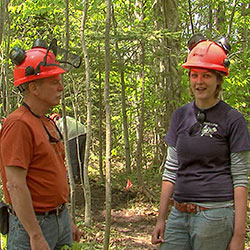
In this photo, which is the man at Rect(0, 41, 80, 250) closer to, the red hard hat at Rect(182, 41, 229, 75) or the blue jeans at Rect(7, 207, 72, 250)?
the blue jeans at Rect(7, 207, 72, 250)

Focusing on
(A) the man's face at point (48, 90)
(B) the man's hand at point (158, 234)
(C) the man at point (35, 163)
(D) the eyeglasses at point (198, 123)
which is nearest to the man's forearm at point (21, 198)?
(C) the man at point (35, 163)

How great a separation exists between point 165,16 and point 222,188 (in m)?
5.62

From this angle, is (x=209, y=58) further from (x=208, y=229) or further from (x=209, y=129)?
(x=208, y=229)

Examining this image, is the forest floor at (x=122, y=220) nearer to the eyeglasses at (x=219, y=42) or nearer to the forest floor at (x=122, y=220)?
the forest floor at (x=122, y=220)

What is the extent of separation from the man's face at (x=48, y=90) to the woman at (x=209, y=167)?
0.91 meters

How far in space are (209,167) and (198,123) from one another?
32cm

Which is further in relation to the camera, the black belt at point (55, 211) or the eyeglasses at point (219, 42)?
the eyeglasses at point (219, 42)

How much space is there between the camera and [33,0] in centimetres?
676

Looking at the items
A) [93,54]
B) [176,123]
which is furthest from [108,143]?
[93,54]

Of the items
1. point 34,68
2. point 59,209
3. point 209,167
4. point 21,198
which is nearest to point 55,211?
point 59,209

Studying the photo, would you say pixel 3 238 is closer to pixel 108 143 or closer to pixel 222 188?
pixel 108 143

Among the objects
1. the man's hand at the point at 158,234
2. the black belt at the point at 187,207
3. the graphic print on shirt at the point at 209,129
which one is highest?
the graphic print on shirt at the point at 209,129

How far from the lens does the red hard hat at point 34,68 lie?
233cm

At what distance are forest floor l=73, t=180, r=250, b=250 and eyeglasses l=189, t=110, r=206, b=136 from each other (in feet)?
8.53
